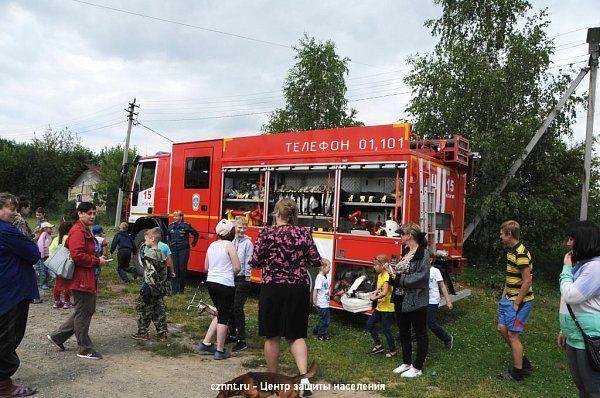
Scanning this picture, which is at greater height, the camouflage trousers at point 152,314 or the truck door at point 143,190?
the truck door at point 143,190

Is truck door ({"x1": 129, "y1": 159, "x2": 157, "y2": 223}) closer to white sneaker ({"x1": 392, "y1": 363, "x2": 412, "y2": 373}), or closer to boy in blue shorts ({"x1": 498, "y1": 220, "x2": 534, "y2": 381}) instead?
white sneaker ({"x1": 392, "y1": 363, "x2": 412, "y2": 373})

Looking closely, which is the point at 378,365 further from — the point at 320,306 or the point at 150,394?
the point at 150,394

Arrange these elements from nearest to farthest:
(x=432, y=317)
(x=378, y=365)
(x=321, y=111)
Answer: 1. (x=378, y=365)
2. (x=432, y=317)
3. (x=321, y=111)

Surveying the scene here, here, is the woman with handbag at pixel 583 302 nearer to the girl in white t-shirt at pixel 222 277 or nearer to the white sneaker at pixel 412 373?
the white sneaker at pixel 412 373

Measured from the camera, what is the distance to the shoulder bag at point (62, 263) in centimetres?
511

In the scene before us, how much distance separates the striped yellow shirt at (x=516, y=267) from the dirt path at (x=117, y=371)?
6.44ft

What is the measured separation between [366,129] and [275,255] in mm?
3876

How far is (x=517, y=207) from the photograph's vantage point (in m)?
11.6

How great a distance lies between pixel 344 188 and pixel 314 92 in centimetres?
1211

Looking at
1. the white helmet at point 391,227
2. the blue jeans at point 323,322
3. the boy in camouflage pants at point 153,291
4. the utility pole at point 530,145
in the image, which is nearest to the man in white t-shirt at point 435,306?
the white helmet at point 391,227

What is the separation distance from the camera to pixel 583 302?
3250 mm

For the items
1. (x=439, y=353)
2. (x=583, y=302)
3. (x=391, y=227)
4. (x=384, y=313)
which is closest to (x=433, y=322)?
(x=439, y=353)

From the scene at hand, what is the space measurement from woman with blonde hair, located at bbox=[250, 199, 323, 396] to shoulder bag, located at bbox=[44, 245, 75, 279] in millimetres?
2340

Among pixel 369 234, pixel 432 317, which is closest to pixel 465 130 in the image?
pixel 369 234
